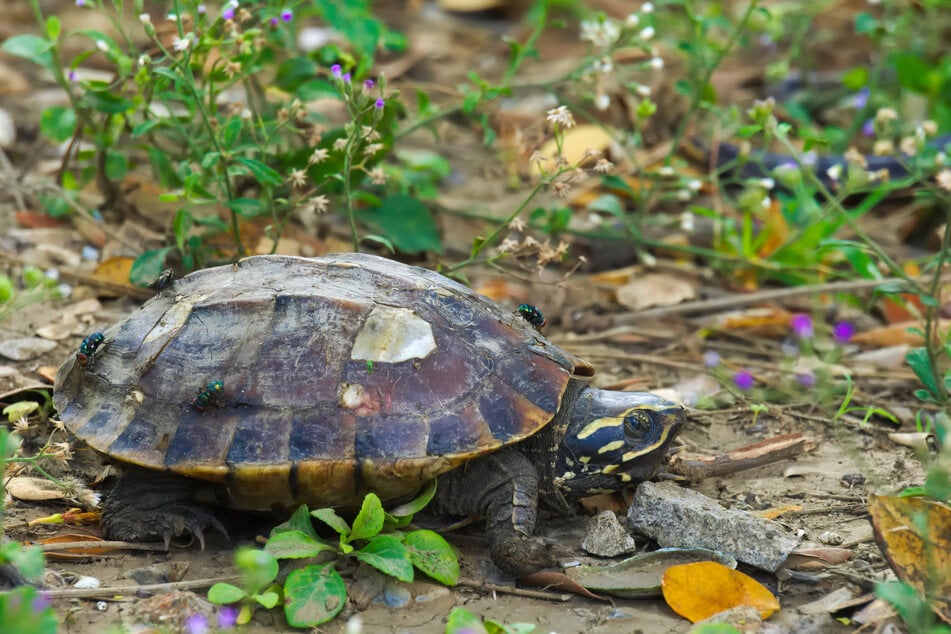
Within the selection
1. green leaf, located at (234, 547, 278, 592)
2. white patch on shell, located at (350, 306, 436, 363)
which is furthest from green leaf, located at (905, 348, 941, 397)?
green leaf, located at (234, 547, 278, 592)

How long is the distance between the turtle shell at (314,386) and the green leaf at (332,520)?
10 centimetres

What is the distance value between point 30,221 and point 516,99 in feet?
11.9

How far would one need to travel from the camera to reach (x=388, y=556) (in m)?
3.18

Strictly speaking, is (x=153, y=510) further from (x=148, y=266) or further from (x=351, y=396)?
(x=148, y=266)

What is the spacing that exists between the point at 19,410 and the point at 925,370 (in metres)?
3.54

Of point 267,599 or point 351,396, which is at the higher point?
point 351,396


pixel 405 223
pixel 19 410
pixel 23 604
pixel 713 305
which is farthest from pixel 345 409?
pixel 713 305

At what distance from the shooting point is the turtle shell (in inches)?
130

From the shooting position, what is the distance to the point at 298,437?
3299mm

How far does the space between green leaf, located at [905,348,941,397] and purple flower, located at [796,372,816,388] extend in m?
0.69

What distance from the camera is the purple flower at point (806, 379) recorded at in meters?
4.64

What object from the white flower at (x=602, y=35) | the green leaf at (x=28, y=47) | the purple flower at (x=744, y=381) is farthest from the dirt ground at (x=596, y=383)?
the white flower at (x=602, y=35)

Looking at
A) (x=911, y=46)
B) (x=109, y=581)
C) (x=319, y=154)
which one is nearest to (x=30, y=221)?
(x=319, y=154)

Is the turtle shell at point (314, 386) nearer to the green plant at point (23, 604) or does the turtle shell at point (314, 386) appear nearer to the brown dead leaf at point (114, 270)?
the green plant at point (23, 604)
